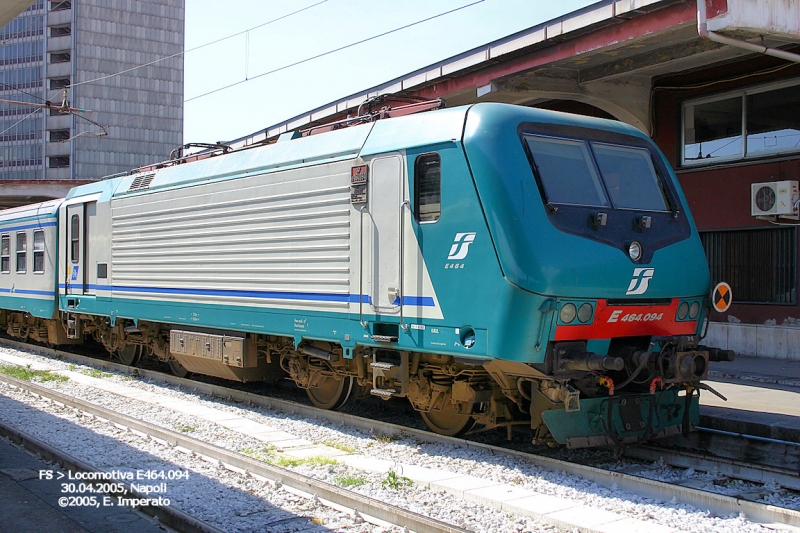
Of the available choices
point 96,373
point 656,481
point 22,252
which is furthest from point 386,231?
point 22,252

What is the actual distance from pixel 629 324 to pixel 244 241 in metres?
4.99

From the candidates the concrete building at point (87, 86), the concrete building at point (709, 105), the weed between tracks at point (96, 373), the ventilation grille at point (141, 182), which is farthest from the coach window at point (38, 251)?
the concrete building at point (87, 86)

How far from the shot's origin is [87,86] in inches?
3895

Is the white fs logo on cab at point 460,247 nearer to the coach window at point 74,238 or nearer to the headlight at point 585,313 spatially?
the headlight at point 585,313

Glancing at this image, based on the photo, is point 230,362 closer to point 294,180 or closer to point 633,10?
point 294,180

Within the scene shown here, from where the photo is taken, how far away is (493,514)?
593 centimetres

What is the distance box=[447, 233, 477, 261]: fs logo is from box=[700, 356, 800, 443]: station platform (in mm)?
3854

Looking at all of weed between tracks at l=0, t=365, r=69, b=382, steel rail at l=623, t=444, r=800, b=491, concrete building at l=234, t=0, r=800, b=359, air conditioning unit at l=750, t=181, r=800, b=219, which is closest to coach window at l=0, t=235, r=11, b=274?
weed between tracks at l=0, t=365, r=69, b=382

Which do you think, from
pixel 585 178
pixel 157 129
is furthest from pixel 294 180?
pixel 157 129

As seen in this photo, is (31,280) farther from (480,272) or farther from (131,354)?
(480,272)

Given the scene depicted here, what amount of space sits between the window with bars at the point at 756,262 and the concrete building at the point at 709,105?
2 centimetres

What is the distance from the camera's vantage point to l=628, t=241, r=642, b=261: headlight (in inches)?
285

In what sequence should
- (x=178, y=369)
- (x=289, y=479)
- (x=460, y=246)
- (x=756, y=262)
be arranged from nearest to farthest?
(x=289, y=479) < (x=460, y=246) < (x=178, y=369) < (x=756, y=262)

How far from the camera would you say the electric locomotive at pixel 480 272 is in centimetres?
682
